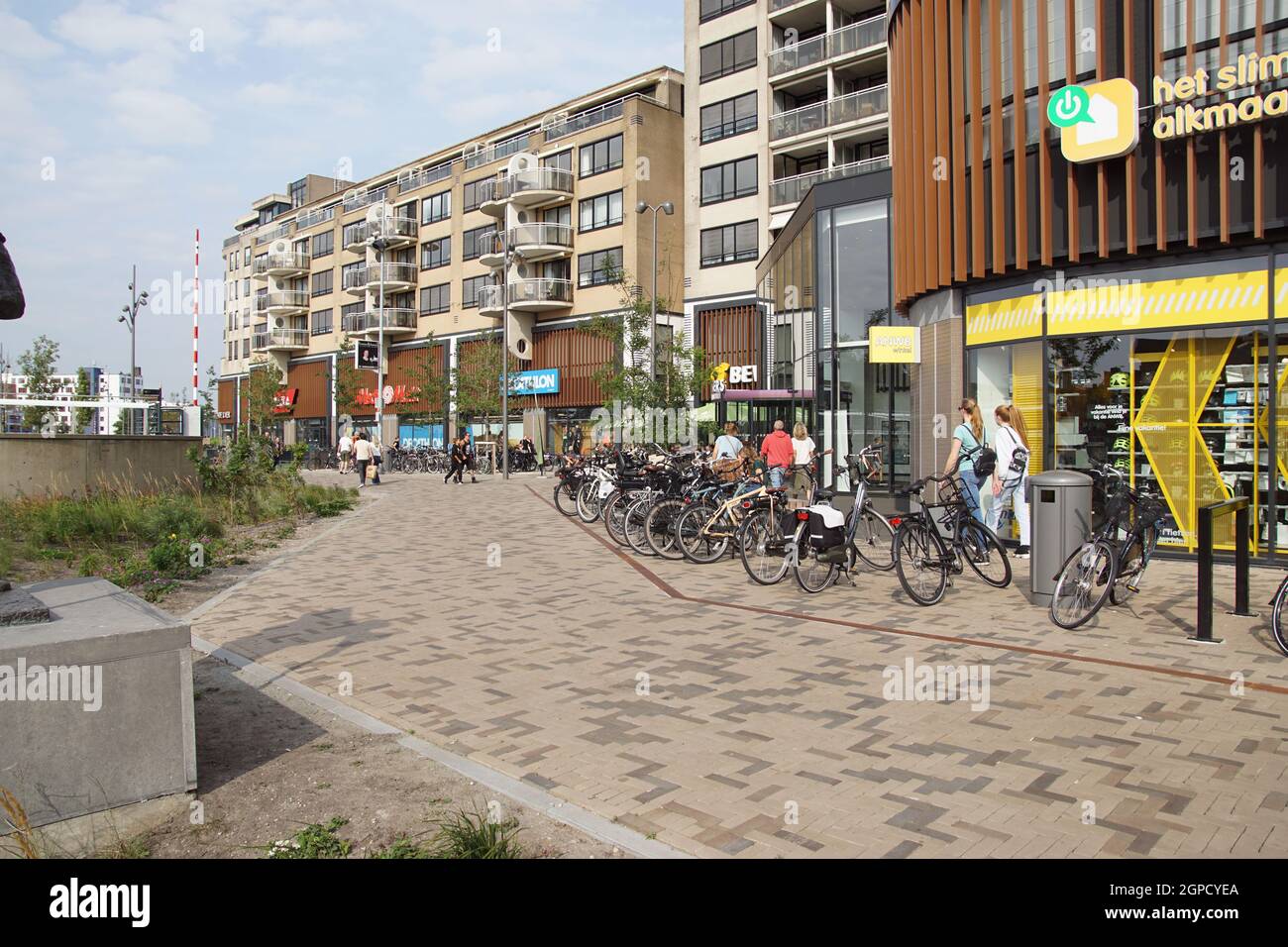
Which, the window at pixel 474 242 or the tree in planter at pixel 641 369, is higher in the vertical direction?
the window at pixel 474 242

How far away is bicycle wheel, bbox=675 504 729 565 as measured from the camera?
37.9 ft

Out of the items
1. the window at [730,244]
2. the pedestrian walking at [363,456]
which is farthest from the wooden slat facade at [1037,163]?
the window at [730,244]

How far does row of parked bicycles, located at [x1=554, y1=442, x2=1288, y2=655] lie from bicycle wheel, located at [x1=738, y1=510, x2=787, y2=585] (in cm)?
1

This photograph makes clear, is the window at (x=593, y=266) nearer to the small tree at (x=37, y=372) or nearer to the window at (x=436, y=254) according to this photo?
the window at (x=436, y=254)

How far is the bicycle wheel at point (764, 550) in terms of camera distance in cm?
979

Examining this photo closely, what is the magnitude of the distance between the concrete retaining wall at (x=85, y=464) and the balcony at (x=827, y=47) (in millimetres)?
28849

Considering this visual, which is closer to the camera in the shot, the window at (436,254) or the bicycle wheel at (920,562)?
the bicycle wheel at (920,562)

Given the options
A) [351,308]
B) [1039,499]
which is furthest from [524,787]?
[351,308]

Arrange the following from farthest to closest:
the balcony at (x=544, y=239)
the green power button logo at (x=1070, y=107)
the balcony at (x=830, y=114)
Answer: the balcony at (x=544, y=239)
the balcony at (x=830, y=114)
the green power button logo at (x=1070, y=107)

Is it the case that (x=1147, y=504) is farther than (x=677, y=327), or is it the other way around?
(x=677, y=327)

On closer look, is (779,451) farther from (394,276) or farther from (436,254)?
(394,276)
